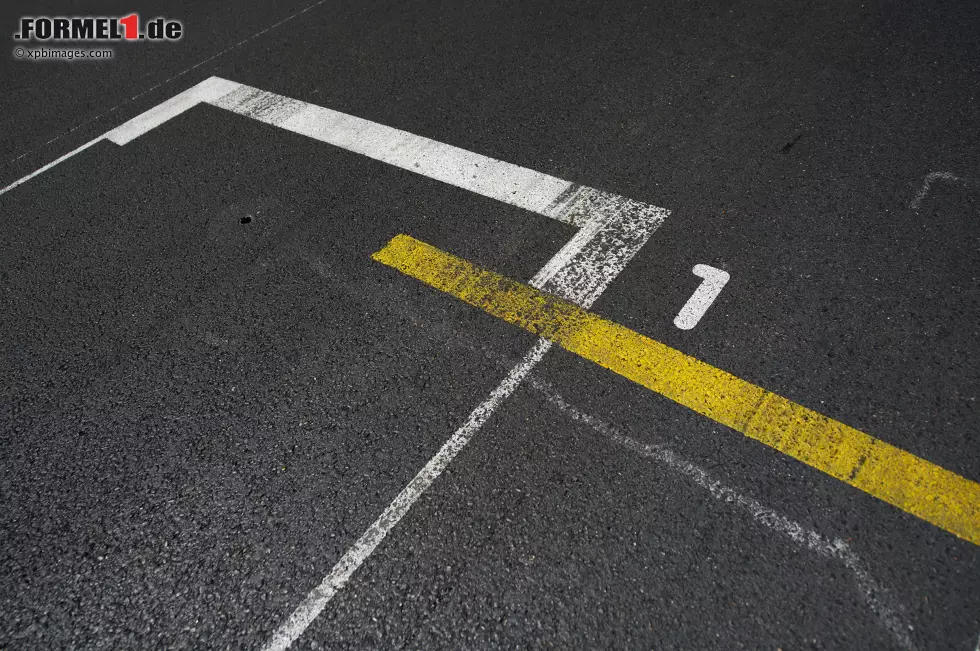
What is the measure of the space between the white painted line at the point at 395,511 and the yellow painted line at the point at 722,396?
254mm

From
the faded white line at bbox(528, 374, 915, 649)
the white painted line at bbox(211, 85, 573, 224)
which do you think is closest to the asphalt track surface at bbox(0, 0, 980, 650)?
the faded white line at bbox(528, 374, 915, 649)

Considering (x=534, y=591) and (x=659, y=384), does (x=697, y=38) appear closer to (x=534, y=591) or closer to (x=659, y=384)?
(x=659, y=384)

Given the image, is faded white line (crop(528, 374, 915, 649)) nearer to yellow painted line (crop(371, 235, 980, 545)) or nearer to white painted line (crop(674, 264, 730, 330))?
yellow painted line (crop(371, 235, 980, 545))

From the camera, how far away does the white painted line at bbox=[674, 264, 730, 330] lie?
3.26 metres

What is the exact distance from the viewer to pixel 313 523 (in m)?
2.74

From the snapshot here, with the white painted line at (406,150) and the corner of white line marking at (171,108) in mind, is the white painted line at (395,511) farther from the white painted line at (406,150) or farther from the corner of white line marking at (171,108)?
the corner of white line marking at (171,108)

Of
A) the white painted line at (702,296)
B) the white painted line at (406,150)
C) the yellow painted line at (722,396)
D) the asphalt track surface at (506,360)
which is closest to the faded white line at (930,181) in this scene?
the asphalt track surface at (506,360)

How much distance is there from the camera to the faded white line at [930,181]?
3.65 metres

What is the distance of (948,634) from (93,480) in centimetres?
367

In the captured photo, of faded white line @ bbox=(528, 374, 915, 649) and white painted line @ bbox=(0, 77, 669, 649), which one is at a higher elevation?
white painted line @ bbox=(0, 77, 669, 649)

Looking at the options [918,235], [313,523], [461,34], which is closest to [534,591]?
[313,523]

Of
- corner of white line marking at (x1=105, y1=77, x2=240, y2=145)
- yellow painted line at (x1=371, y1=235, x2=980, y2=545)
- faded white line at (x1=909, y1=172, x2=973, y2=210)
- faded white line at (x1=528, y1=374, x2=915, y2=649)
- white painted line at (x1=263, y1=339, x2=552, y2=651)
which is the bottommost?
white painted line at (x1=263, y1=339, x2=552, y2=651)

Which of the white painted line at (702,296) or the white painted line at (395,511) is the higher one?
the white painted line at (702,296)

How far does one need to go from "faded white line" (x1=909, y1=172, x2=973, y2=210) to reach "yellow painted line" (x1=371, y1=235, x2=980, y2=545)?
1.74 metres
